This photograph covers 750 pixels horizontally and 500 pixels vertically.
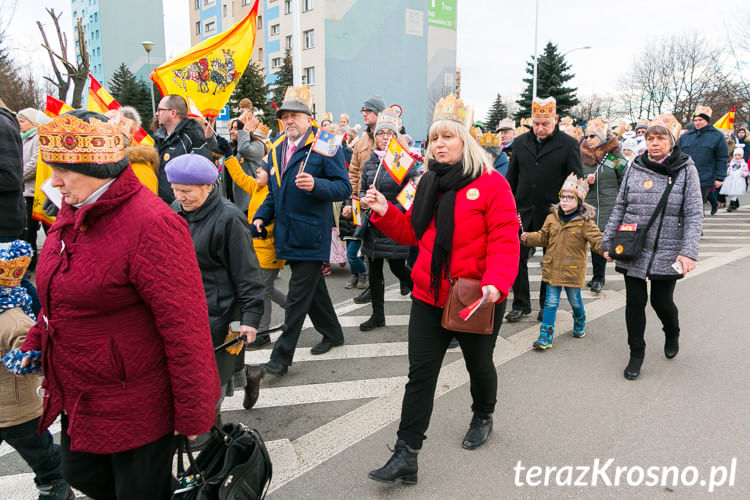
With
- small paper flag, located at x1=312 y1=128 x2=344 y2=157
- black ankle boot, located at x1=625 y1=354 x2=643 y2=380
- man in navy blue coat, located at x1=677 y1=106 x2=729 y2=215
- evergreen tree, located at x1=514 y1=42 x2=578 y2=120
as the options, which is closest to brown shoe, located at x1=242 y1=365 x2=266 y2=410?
small paper flag, located at x1=312 y1=128 x2=344 y2=157

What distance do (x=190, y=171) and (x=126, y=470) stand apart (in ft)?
5.42

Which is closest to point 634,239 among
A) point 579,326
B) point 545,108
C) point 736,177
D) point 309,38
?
point 579,326

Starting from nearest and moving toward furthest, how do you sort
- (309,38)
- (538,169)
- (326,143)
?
(326,143)
(538,169)
(309,38)

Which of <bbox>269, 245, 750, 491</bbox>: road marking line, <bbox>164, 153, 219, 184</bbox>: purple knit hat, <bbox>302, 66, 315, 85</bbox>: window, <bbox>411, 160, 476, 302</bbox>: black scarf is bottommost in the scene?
<bbox>269, 245, 750, 491</bbox>: road marking line

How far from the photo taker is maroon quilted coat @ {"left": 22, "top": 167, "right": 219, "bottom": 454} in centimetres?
185

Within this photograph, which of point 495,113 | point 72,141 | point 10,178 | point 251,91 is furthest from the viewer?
point 495,113

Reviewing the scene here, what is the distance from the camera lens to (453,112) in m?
3.17

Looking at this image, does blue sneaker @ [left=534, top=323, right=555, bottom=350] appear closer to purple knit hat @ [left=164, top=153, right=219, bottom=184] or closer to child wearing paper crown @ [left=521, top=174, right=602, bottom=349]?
child wearing paper crown @ [left=521, top=174, right=602, bottom=349]

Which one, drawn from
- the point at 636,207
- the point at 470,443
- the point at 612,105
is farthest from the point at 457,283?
the point at 612,105

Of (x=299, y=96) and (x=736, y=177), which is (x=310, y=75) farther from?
(x=299, y=96)

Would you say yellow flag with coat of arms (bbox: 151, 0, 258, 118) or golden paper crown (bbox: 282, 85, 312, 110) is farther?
yellow flag with coat of arms (bbox: 151, 0, 258, 118)

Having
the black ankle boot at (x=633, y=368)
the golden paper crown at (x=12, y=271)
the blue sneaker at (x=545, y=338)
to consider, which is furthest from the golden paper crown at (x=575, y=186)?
the golden paper crown at (x=12, y=271)

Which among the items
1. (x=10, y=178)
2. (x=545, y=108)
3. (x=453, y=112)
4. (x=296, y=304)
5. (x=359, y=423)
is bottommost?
(x=359, y=423)

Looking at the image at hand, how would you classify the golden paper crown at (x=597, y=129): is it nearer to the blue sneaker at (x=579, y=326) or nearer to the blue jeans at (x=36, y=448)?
the blue sneaker at (x=579, y=326)
